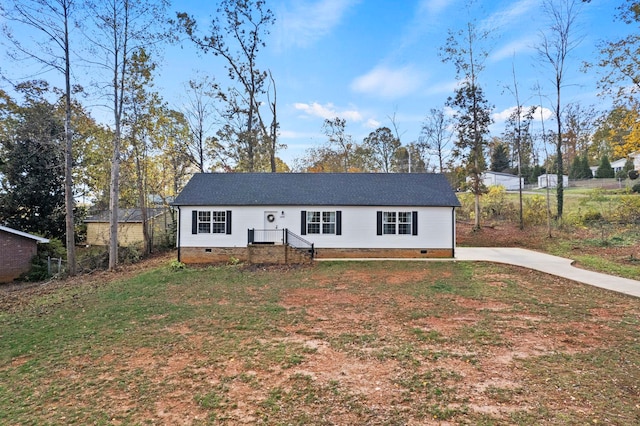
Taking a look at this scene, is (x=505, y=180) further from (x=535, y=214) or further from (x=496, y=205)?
(x=535, y=214)

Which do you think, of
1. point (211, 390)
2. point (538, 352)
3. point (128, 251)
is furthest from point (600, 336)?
point (128, 251)

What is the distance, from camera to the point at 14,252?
16141 mm

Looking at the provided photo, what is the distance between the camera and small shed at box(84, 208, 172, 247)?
22047mm

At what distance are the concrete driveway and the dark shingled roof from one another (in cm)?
299

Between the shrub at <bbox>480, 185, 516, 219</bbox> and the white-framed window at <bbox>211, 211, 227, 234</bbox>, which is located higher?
Result: the shrub at <bbox>480, 185, 516, 219</bbox>

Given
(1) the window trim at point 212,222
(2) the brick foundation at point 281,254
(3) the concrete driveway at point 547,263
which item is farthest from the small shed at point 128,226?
(3) the concrete driveway at point 547,263

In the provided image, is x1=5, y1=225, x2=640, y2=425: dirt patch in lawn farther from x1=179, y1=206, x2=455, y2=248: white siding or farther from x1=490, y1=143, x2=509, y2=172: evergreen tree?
x1=490, y1=143, x2=509, y2=172: evergreen tree

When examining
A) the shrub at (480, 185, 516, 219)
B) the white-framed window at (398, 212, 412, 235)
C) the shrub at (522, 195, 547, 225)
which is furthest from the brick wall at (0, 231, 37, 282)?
the shrub at (522, 195, 547, 225)

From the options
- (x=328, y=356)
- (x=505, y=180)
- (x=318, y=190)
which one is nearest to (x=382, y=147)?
(x=505, y=180)

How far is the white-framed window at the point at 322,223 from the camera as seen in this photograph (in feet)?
52.4

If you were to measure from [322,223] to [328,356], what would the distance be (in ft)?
34.7

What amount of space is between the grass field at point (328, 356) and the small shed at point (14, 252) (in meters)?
8.60

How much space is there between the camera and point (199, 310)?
8.55 meters

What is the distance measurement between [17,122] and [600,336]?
29875 millimetres
